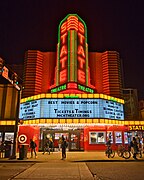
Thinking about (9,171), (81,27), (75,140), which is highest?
(81,27)

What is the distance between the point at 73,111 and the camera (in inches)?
928

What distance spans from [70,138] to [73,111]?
15.0ft

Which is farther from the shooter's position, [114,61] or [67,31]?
[114,61]

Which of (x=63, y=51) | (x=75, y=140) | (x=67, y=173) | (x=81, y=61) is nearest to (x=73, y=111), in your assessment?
(x=75, y=140)

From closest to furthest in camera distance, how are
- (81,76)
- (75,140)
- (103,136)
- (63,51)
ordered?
(103,136) < (75,140) < (81,76) < (63,51)

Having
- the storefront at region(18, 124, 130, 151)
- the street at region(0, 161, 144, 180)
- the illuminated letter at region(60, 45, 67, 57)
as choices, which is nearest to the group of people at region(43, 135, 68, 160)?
the storefront at region(18, 124, 130, 151)

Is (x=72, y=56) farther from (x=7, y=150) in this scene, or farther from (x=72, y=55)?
(x=7, y=150)

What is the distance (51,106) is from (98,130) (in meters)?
7.01

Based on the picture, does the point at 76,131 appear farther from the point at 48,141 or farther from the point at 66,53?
the point at 66,53

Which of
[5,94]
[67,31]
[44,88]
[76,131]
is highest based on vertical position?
[67,31]

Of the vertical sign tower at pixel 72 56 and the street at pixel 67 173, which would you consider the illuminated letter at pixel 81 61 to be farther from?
the street at pixel 67 173

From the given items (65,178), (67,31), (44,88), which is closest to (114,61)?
(67,31)

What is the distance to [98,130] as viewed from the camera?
25984mm

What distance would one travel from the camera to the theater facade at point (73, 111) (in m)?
23.5
